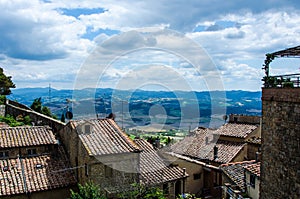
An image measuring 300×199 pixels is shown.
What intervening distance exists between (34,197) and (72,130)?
4.28 metres

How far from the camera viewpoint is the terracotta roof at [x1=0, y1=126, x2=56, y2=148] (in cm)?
1673

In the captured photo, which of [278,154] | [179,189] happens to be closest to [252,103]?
[179,189]

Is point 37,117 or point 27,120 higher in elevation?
point 37,117

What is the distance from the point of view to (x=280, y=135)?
9.41m

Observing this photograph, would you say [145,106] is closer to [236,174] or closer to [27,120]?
[236,174]

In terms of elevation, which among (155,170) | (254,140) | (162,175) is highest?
(254,140)

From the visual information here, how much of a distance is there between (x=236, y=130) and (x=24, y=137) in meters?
19.5

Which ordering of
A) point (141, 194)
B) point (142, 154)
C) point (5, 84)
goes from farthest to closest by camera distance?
1. point (5, 84)
2. point (142, 154)
3. point (141, 194)

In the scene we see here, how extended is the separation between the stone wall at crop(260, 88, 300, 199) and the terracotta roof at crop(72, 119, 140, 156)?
24.2 feet

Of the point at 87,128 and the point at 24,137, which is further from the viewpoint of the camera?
the point at 24,137

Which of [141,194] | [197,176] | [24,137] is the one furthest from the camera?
[197,176]

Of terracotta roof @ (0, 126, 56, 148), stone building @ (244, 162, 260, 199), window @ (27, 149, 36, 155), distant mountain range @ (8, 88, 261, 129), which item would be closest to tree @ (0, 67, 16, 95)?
distant mountain range @ (8, 88, 261, 129)

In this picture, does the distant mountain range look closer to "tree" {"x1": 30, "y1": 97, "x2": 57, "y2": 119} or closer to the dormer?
the dormer

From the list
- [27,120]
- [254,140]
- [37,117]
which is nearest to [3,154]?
[37,117]
